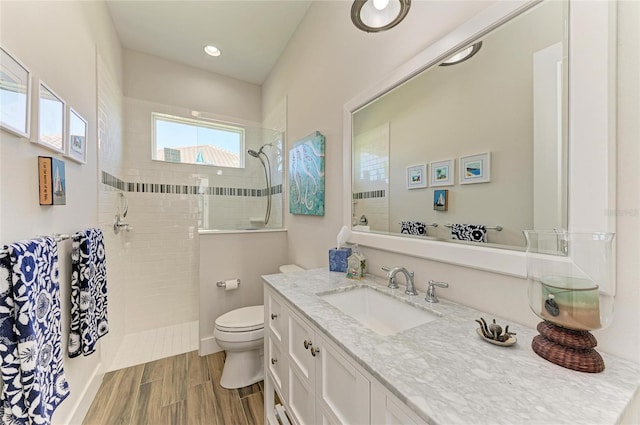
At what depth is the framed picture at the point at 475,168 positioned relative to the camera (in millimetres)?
931

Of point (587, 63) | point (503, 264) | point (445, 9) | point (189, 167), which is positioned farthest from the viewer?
point (189, 167)

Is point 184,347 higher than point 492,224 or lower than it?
lower

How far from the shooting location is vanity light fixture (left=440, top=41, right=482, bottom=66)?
95 cm

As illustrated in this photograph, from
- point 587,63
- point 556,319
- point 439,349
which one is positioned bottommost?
point 439,349

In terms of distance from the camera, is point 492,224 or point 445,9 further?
point 445,9

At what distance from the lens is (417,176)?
120 centimetres

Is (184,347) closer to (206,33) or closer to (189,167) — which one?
(189,167)

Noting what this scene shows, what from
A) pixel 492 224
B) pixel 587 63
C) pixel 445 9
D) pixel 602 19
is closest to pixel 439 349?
pixel 492 224

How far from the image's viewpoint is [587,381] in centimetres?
55

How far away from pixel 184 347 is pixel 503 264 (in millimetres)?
2668

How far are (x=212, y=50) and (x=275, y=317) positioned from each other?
9.25 ft

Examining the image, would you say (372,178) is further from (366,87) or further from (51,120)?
(51,120)

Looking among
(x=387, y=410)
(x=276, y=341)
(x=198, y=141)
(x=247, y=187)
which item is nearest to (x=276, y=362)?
(x=276, y=341)

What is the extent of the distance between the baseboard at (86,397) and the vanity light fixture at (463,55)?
2588mm
